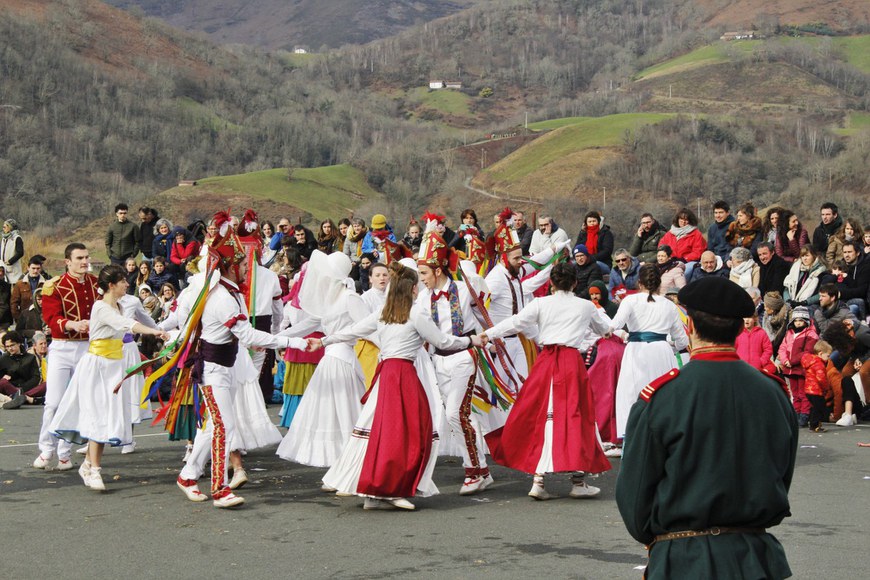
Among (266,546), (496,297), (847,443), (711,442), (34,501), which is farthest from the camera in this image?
(847,443)

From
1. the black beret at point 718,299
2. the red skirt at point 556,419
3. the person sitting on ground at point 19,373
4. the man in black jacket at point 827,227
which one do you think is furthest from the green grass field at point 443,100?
the black beret at point 718,299

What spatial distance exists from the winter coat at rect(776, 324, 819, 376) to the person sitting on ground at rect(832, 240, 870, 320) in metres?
1.53

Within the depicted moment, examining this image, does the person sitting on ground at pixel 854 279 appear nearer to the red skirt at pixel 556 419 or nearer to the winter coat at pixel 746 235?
the winter coat at pixel 746 235

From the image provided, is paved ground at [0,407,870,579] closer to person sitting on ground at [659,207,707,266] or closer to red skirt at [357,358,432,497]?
red skirt at [357,358,432,497]

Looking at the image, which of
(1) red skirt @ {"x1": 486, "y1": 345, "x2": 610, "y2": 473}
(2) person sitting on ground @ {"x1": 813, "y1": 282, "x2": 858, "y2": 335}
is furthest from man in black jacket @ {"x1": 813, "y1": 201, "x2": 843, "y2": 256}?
(1) red skirt @ {"x1": 486, "y1": 345, "x2": 610, "y2": 473}

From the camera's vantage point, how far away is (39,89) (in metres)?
91.2

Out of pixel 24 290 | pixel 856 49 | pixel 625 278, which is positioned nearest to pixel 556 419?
pixel 625 278

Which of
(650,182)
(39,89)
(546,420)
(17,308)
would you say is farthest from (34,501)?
(39,89)

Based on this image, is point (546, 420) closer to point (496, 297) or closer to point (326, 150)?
point (496, 297)

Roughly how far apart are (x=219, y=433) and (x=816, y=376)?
7567 millimetres

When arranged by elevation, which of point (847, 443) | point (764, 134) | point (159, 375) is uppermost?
point (764, 134)

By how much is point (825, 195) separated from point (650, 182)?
18.5 metres

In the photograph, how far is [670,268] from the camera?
16766mm

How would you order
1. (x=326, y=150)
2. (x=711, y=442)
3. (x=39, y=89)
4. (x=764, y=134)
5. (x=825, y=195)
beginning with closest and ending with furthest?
1. (x=711, y=442)
2. (x=825, y=195)
3. (x=764, y=134)
4. (x=39, y=89)
5. (x=326, y=150)
